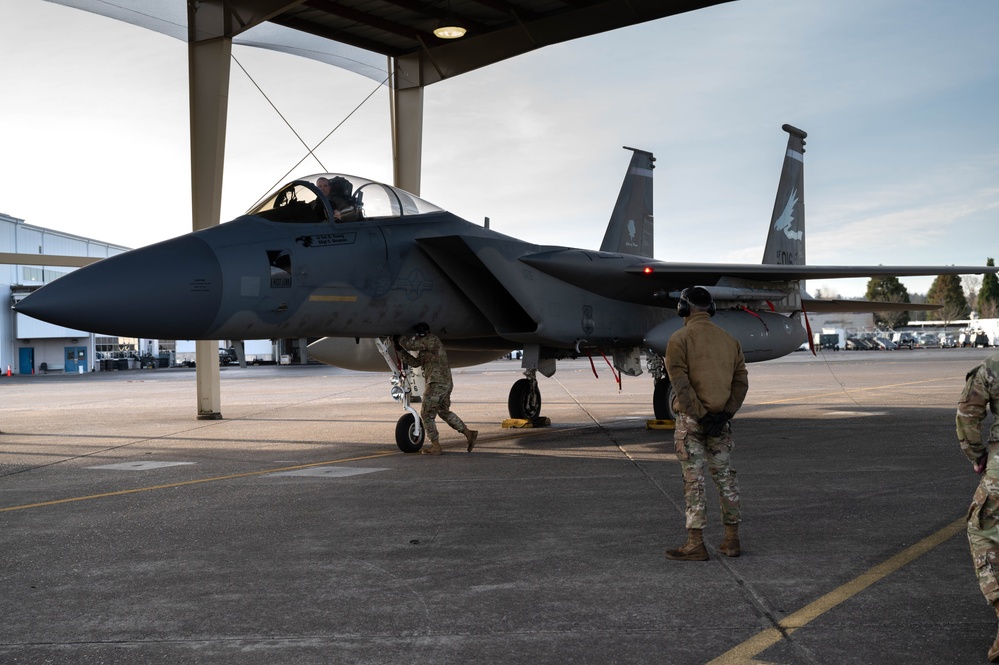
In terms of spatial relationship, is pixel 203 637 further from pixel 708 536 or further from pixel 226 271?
pixel 226 271

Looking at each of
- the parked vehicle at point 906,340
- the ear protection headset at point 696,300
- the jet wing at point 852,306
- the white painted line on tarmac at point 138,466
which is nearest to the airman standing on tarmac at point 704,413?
the ear protection headset at point 696,300

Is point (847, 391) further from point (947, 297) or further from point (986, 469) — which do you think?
point (947, 297)

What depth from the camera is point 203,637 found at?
3.56m

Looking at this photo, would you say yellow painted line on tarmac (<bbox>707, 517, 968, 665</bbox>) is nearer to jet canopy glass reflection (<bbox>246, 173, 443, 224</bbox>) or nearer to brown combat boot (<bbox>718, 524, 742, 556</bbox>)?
brown combat boot (<bbox>718, 524, 742, 556</bbox>)

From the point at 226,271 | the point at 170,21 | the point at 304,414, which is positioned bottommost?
the point at 304,414

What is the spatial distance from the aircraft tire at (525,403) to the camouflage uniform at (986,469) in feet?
31.6

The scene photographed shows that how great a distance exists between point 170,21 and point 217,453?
26.9 ft

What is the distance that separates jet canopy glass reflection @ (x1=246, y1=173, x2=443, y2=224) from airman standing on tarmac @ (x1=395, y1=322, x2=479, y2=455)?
1411mm

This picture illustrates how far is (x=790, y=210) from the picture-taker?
51.6ft

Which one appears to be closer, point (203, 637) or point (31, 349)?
point (203, 637)

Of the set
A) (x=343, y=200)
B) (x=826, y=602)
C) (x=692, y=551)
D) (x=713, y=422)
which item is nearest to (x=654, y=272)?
(x=343, y=200)

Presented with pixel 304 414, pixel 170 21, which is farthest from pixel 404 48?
pixel 304 414

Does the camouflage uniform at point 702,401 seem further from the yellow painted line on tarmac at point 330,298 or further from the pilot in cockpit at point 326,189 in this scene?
the pilot in cockpit at point 326,189

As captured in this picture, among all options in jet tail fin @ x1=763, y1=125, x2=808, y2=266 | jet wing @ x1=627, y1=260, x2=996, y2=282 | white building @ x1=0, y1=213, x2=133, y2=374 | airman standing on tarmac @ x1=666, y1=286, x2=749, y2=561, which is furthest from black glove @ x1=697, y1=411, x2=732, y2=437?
white building @ x1=0, y1=213, x2=133, y2=374
